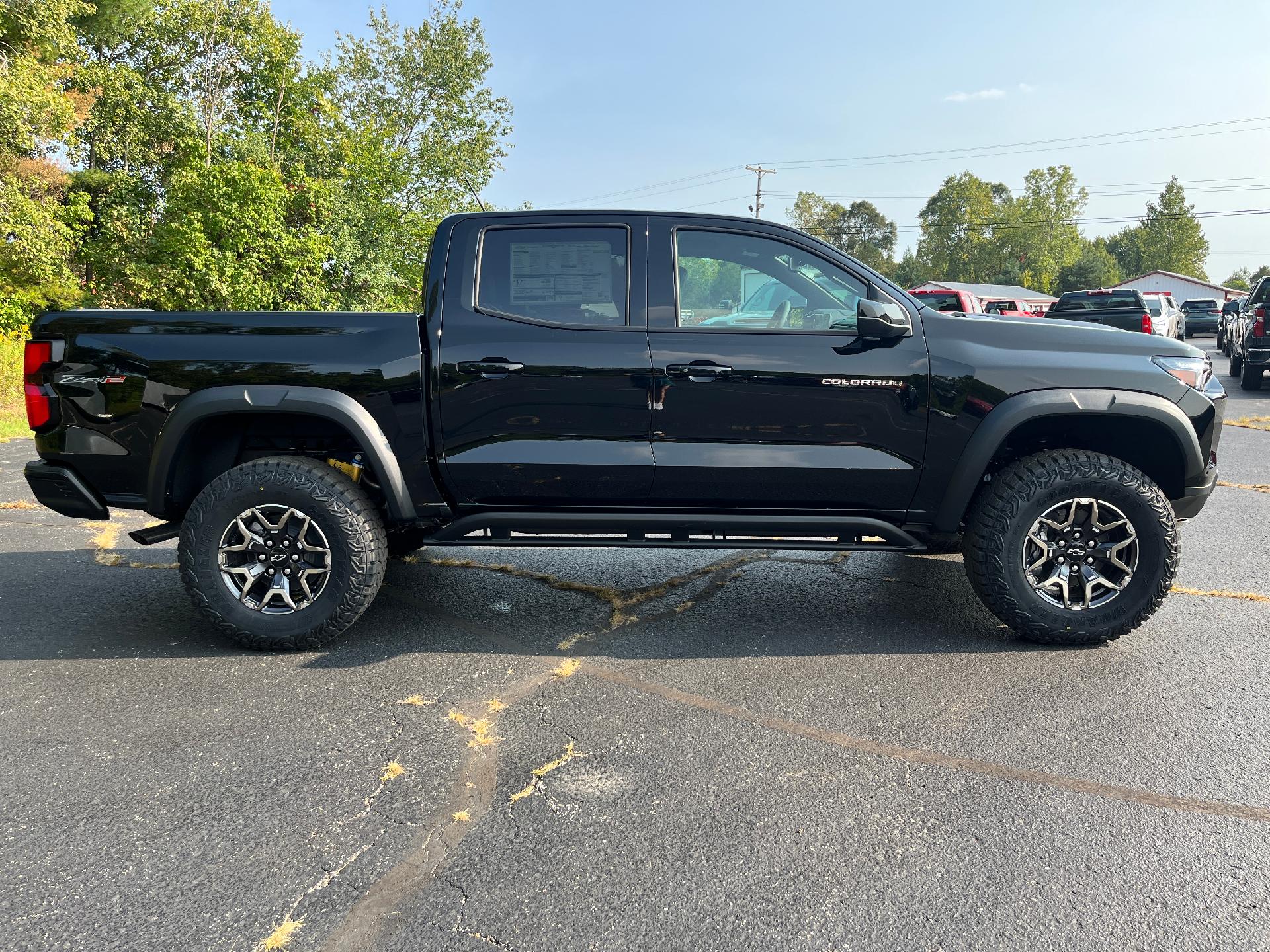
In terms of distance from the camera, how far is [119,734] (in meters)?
3.19

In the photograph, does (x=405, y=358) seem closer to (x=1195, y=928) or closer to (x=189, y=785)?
(x=189, y=785)

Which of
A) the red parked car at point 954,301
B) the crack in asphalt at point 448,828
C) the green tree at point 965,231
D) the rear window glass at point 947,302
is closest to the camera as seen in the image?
the crack in asphalt at point 448,828

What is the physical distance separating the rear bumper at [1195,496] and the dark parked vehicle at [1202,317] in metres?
44.6

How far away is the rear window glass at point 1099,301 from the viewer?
1755 cm

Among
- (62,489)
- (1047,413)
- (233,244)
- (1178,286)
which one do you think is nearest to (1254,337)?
(1047,413)

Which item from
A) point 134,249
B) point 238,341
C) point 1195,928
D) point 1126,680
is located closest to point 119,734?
point 238,341

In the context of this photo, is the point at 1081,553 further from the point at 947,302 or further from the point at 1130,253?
the point at 1130,253

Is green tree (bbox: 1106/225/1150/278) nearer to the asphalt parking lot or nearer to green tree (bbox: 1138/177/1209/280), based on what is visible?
green tree (bbox: 1138/177/1209/280)

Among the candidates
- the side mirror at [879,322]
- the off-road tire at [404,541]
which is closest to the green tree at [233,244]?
the off-road tire at [404,541]

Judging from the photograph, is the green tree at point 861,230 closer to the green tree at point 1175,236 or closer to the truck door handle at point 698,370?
the green tree at point 1175,236

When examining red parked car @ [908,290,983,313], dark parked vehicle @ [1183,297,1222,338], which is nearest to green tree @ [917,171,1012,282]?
dark parked vehicle @ [1183,297,1222,338]

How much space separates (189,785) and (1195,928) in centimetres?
289

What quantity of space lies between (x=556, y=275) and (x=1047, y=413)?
7.53ft

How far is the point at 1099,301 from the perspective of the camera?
1802 cm
